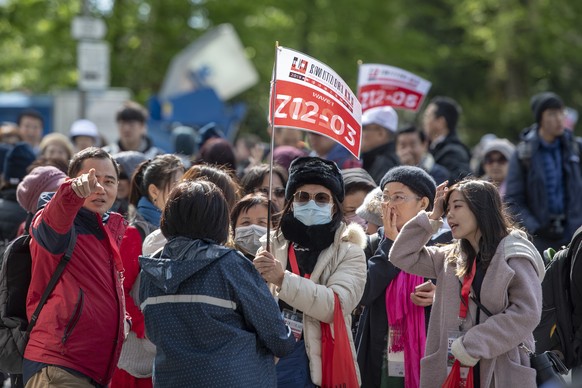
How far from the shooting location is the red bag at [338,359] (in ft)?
18.3

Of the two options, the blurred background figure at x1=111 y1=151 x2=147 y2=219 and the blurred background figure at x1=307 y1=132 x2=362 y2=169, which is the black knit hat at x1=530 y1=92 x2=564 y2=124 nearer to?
the blurred background figure at x1=307 y1=132 x2=362 y2=169

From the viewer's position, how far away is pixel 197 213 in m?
5.16

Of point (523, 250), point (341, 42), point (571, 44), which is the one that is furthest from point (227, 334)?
point (571, 44)

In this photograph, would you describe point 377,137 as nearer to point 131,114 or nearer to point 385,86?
point 385,86

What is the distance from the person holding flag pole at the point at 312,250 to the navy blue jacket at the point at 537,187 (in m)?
4.32

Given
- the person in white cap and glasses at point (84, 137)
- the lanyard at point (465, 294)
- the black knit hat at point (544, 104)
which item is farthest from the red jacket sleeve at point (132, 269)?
the person in white cap and glasses at point (84, 137)

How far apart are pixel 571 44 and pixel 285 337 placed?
1088 inches

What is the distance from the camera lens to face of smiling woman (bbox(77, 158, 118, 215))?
19.8 feet

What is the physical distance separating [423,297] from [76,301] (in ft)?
6.26

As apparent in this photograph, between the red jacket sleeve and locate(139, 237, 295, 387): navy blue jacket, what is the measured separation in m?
1.29

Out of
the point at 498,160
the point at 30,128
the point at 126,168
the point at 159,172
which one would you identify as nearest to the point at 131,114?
the point at 126,168

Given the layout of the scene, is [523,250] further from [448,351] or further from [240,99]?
[240,99]

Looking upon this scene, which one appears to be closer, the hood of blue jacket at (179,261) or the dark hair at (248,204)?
the hood of blue jacket at (179,261)

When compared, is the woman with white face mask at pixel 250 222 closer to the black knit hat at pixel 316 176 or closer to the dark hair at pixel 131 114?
the black knit hat at pixel 316 176
